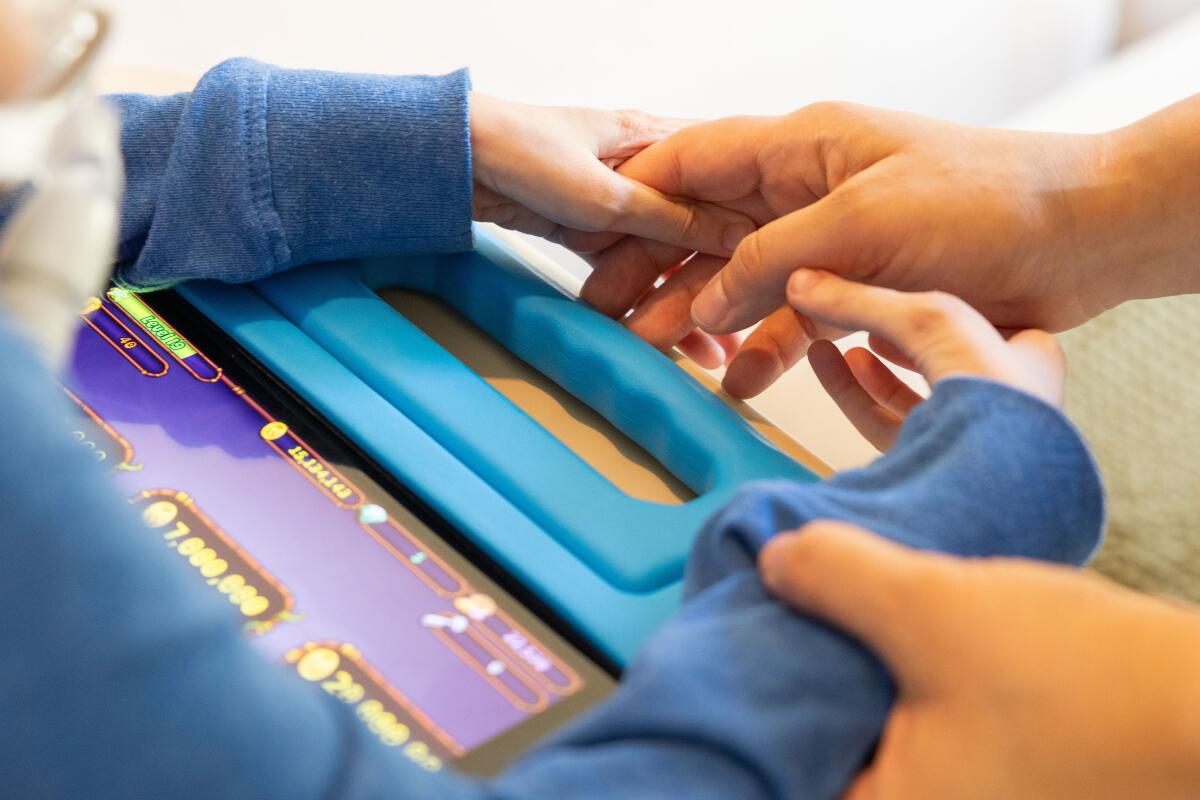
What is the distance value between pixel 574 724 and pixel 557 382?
284mm

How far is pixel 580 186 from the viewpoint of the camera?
2.13 feet

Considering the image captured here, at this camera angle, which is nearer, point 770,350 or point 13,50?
point 13,50

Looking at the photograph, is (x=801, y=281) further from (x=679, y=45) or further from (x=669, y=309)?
(x=679, y=45)

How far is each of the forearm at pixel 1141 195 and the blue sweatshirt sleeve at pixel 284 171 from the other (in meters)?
0.33

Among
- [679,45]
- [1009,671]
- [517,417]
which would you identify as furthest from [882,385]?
[679,45]

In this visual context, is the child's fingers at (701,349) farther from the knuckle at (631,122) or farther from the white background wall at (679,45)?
the white background wall at (679,45)

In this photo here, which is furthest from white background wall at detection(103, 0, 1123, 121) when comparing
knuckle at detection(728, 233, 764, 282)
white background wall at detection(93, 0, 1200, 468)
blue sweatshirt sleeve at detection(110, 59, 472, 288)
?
knuckle at detection(728, 233, 764, 282)

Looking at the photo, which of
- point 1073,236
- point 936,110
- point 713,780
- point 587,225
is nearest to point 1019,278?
point 1073,236

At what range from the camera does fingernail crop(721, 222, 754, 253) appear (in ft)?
2.32

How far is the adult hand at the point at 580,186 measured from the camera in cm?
64

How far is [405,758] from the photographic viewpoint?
33 centimetres

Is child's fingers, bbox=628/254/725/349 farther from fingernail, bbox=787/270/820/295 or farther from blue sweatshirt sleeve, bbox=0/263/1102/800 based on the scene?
blue sweatshirt sleeve, bbox=0/263/1102/800

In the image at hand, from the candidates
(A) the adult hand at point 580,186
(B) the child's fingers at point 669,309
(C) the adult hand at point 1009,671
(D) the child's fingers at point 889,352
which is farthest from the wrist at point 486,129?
(C) the adult hand at point 1009,671

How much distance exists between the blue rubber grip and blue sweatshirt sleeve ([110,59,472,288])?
3 cm
